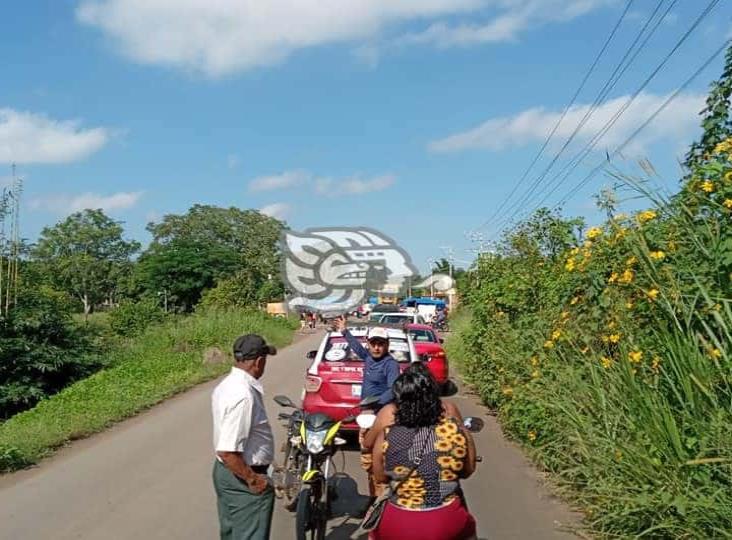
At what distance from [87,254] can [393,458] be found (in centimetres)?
7323

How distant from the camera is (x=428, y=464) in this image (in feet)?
12.8

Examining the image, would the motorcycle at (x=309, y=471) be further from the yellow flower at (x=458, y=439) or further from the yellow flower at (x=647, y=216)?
the yellow flower at (x=647, y=216)

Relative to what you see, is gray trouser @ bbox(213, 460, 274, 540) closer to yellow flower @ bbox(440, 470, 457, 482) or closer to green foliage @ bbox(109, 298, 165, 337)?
yellow flower @ bbox(440, 470, 457, 482)

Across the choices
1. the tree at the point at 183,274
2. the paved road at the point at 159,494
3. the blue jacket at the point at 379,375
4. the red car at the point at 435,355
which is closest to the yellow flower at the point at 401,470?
the paved road at the point at 159,494

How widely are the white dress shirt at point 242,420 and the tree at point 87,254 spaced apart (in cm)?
6482

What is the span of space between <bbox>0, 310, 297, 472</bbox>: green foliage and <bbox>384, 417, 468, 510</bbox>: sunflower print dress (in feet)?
22.0

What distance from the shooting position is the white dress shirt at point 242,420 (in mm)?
4172

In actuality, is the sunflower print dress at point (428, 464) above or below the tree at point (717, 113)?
below

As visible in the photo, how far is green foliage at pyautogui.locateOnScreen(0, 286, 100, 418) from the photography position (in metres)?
17.2

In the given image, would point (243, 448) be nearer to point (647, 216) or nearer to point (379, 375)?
point (379, 375)

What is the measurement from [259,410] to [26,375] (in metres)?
15.7

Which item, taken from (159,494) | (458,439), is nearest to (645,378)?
(458,439)

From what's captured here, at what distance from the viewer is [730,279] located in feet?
16.1

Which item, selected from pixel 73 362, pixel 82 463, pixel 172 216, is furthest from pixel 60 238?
pixel 82 463
